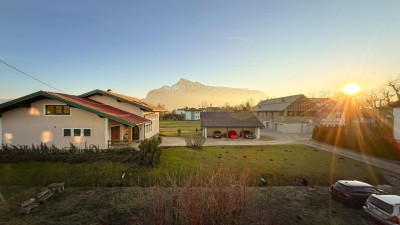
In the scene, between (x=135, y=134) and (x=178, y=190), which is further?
(x=135, y=134)

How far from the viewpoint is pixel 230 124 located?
130 ft

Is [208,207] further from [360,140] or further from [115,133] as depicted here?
[360,140]

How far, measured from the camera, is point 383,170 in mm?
19594

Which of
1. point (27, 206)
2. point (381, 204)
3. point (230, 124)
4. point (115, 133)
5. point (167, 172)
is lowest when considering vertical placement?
point (27, 206)

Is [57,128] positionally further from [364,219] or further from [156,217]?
[364,219]

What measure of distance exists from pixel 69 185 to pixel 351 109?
59364mm

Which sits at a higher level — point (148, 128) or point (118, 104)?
point (118, 104)

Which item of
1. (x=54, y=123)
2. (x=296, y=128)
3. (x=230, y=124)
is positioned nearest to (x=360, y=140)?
(x=230, y=124)

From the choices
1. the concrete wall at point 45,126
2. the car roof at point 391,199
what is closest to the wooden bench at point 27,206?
the concrete wall at point 45,126

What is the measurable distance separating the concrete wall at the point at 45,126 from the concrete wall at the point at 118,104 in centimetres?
797

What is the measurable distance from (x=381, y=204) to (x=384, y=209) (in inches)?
11.5

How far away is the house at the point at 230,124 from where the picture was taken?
39281 millimetres

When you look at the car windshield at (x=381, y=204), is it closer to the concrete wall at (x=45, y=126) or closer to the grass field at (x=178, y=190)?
the grass field at (x=178, y=190)

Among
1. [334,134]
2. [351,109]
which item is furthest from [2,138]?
[351,109]
